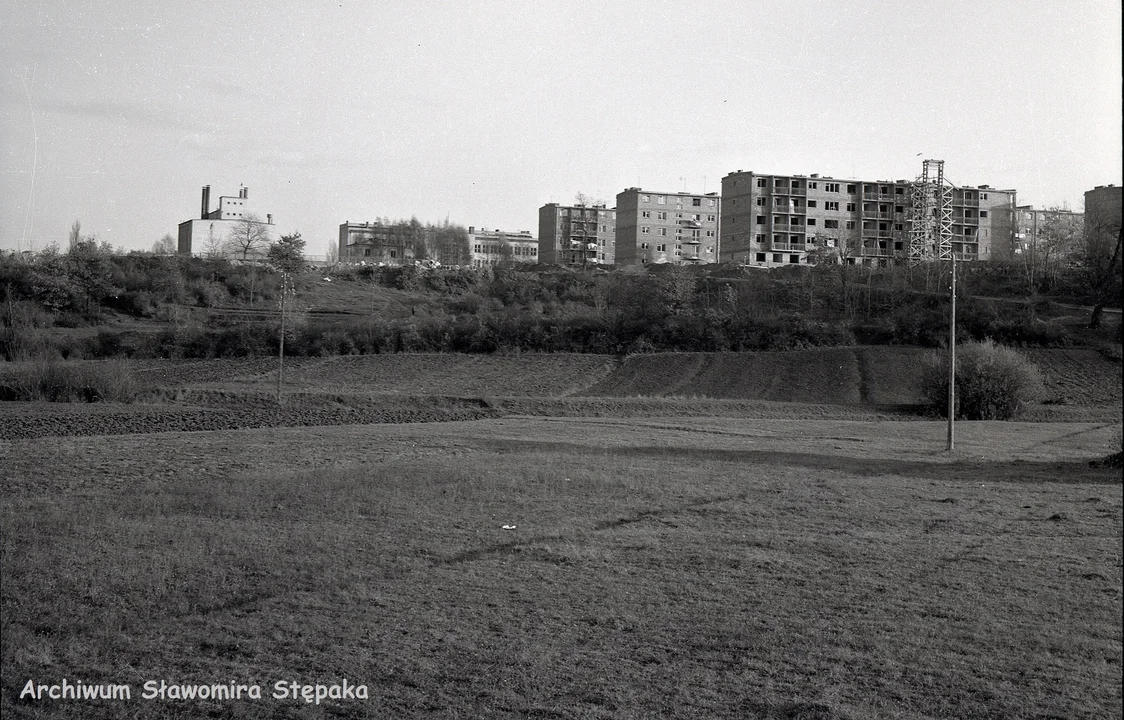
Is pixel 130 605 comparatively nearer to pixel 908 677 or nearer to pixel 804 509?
pixel 908 677

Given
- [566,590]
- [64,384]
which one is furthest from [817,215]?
[566,590]

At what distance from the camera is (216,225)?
119 metres

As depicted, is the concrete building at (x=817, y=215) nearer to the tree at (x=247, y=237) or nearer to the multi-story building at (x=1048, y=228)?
the multi-story building at (x=1048, y=228)

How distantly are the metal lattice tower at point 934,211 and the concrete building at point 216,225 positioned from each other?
291ft

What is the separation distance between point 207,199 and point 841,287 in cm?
8650

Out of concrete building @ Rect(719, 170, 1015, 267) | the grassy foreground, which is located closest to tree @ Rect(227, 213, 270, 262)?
concrete building @ Rect(719, 170, 1015, 267)

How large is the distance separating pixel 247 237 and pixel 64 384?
72.7 meters

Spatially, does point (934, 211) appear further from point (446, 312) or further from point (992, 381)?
point (446, 312)

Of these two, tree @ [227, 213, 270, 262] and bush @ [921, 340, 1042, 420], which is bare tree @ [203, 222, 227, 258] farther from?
bush @ [921, 340, 1042, 420]

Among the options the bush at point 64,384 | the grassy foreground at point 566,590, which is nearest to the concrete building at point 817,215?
the bush at point 64,384

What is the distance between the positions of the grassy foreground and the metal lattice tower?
4.79 meters

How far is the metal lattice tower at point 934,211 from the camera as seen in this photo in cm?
1528

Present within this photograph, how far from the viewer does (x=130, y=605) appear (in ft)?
31.2

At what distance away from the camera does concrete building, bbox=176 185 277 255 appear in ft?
376
